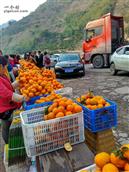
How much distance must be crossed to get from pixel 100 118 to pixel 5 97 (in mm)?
1335

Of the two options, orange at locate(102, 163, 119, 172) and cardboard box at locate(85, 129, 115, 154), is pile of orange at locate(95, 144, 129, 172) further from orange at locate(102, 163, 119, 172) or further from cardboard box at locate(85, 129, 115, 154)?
cardboard box at locate(85, 129, 115, 154)

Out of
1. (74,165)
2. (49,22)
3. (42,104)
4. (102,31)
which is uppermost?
(49,22)

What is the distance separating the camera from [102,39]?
1806 centimetres

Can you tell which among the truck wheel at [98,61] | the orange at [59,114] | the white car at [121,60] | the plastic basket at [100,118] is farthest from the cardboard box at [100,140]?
the truck wheel at [98,61]

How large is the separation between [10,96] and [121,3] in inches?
2644

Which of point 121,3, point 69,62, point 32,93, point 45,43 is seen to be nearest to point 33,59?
point 69,62

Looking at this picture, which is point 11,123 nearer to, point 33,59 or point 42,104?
point 42,104

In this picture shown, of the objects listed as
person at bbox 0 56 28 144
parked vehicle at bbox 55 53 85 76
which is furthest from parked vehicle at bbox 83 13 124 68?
person at bbox 0 56 28 144

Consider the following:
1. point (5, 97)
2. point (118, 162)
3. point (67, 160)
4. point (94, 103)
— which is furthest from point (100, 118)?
point (118, 162)

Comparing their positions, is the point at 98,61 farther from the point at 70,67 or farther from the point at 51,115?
the point at 51,115

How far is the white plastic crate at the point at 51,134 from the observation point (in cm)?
296

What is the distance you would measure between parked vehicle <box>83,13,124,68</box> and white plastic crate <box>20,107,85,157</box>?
50.0 feet

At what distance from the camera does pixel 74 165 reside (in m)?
2.75

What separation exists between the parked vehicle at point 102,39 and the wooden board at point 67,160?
50.6 ft
